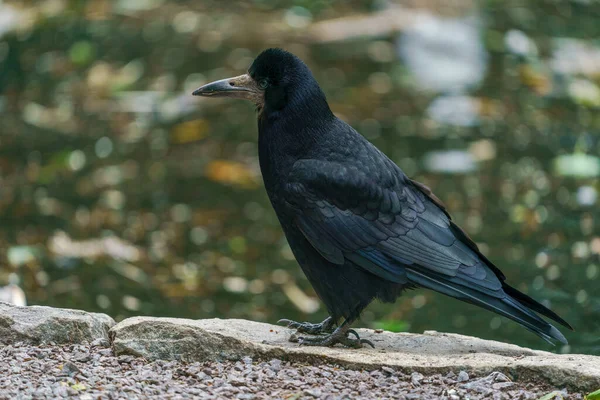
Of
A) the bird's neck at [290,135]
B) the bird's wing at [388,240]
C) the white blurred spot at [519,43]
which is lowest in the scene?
the bird's wing at [388,240]

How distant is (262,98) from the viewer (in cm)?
459

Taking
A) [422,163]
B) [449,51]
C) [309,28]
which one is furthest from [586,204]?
[309,28]

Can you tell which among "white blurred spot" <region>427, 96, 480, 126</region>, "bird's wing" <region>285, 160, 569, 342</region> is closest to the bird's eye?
"bird's wing" <region>285, 160, 569, 342</region>

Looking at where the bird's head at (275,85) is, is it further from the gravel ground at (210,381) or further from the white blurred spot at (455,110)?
the white blurred spot at (455,110)

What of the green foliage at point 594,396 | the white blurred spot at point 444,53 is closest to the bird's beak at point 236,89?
the green foliage at point 594,396

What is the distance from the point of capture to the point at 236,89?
15.1 ft

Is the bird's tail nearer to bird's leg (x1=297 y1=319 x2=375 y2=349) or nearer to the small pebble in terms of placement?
bird's leg (x1=297 y1=319 x2=375 y2=349)

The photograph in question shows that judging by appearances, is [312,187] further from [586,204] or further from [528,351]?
[586,204]

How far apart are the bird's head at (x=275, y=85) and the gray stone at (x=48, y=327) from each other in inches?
49.4

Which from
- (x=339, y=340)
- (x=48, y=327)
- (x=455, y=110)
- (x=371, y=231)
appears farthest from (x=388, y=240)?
(x=455, y=110)

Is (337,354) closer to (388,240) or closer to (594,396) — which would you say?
(388,240)

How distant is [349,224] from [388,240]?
0.19m

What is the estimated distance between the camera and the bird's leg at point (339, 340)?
4.23 meters

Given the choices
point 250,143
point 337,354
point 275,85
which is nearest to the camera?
point 337,354
